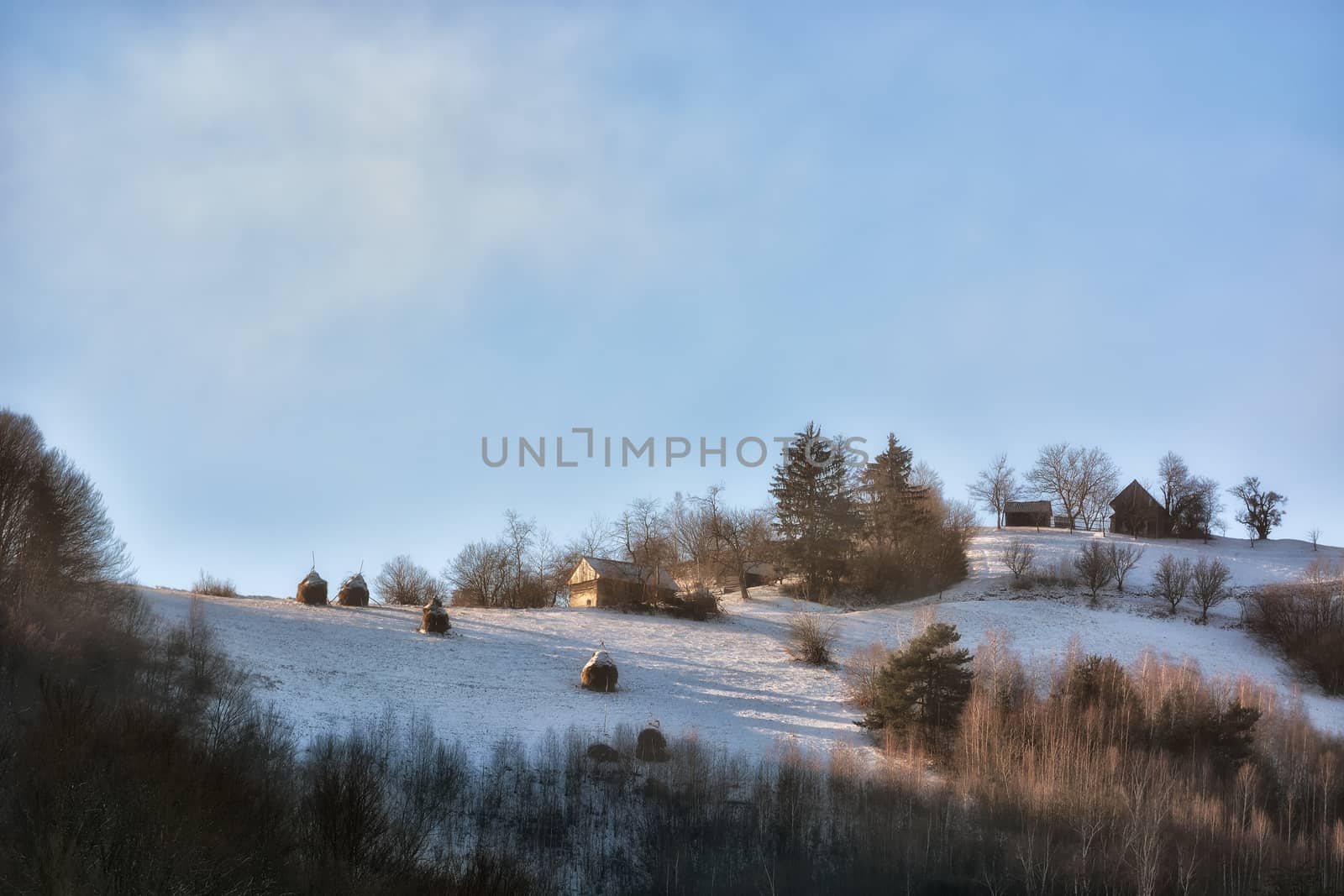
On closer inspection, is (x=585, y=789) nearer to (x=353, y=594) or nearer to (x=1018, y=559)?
(x=353, y=594)

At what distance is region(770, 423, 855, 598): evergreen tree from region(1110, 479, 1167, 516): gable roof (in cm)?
2789

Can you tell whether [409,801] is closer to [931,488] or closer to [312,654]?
[312,654]

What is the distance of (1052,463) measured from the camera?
97688 mm

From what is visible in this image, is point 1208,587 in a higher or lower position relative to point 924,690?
higher

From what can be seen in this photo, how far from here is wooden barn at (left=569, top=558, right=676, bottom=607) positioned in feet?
184

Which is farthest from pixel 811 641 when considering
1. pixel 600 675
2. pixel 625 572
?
pixel 625 572

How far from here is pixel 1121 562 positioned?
60.5 meters

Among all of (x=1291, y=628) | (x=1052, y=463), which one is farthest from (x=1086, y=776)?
(x=1052, y=463)

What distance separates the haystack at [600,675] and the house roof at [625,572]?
58.0 ft

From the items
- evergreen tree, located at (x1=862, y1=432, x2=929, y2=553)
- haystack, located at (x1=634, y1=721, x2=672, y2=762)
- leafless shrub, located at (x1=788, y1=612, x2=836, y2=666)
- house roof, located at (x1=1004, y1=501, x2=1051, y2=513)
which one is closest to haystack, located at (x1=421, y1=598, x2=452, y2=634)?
haystack, located at (x1=634, y1=721, x2=672, y2=762)

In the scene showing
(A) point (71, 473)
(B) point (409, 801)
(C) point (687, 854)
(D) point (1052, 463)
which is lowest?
(C) point (687, 854)

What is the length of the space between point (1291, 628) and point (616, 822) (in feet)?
133

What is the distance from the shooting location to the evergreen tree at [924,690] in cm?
3484

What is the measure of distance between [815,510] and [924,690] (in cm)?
3095
